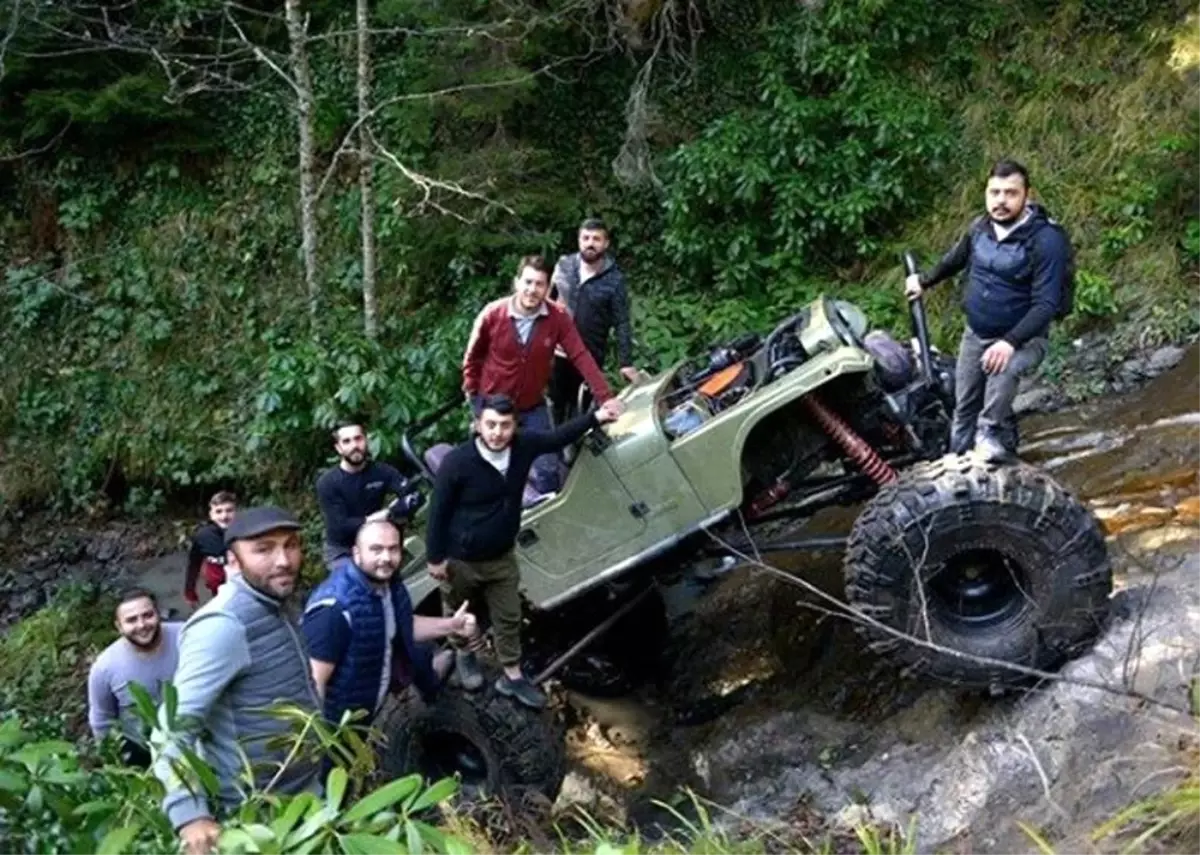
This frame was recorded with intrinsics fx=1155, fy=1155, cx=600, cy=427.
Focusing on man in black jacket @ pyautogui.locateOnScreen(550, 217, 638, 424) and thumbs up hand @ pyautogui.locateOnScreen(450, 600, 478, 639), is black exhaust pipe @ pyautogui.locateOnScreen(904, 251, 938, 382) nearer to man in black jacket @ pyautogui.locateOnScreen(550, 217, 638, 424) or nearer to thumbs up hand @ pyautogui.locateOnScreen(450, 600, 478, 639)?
man in black jacket @ pyautogui.locateOnScreen(550, 217, 638, 424)

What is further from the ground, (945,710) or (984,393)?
(984,393)

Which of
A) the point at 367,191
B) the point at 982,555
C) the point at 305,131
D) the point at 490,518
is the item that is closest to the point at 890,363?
the point at 982,555

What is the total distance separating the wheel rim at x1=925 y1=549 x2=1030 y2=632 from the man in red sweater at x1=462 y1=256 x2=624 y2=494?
187 cm

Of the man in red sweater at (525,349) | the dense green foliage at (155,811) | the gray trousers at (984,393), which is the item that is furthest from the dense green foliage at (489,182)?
the dense green foliage at (155,811)

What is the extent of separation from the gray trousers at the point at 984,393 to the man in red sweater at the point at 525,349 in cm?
169

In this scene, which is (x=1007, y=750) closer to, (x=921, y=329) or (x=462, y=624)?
(x=921, y=329)

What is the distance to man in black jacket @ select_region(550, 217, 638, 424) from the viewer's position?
6734 mm

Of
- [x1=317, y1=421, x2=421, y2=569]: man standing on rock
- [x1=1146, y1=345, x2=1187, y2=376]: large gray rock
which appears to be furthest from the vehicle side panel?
[x1=1146, y1=345, x2=1187, y2=376]: large gray rock

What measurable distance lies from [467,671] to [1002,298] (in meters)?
2.86

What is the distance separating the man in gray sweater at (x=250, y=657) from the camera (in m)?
2.97

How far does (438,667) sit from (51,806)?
11.7 feet

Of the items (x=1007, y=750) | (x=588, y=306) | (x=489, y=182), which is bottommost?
(x=1007, y=750)

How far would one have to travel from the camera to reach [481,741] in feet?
17.2

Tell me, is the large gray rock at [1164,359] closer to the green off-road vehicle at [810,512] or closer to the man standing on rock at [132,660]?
the green off-road vehicle at [810,512]
